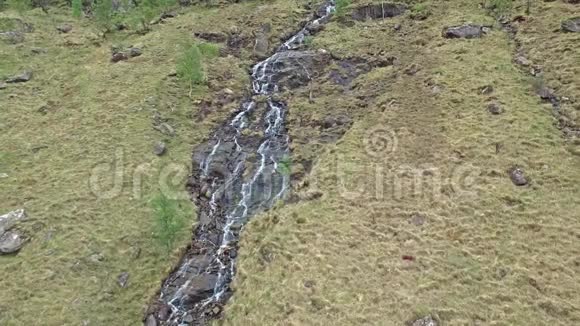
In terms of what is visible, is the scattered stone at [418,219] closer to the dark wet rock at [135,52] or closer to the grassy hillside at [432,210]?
the grassy hillside at [432,210]

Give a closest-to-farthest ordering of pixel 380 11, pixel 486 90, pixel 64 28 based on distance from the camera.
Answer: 1. pixel 486 90
2. pixel 380 11
3. pixel 64 28

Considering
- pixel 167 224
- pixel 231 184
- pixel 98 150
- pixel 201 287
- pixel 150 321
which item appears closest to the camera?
pixel 150 321

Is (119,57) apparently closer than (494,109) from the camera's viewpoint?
No

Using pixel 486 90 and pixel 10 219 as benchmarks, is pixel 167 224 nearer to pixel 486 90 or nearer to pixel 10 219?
pixel 10 219

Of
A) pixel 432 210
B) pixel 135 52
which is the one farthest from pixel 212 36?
pixel 432 210

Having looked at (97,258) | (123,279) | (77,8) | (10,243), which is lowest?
(123,279)

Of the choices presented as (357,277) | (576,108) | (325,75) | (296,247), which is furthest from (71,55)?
(576,108)

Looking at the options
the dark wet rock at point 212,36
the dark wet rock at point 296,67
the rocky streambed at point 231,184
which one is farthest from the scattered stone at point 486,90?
the dark wet rock at point 212,36

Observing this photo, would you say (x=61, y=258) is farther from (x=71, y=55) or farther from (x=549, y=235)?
(x=71, y=55)

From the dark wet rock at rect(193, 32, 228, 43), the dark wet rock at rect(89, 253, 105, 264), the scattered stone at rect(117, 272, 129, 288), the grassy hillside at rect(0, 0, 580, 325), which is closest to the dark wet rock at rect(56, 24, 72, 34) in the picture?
the grassy hillside at rect(0, 0, 580, 325)
